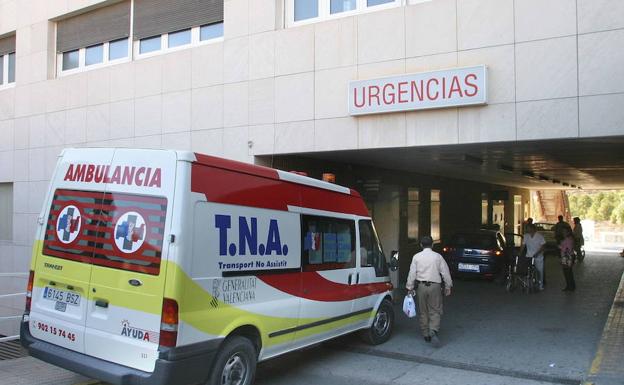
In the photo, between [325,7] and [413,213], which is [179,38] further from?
[413,213]

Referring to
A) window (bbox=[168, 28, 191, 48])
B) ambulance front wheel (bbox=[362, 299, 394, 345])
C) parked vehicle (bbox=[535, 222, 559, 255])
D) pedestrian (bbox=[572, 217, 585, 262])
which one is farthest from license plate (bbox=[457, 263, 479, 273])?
parked vehicle (bbox=[535, 222, 559, 255])

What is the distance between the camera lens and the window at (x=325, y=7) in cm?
887

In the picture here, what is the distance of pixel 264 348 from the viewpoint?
5.41 meters

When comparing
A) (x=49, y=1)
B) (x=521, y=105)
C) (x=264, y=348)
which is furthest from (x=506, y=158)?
(x=49, y=1)

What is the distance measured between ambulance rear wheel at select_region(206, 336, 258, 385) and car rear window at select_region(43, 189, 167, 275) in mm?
1063

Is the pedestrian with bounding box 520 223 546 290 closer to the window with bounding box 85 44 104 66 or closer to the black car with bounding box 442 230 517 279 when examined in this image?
the black car with bounding box 442 230 517 279

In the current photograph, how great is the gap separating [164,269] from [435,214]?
14218 mm

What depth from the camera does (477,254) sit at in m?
14.1

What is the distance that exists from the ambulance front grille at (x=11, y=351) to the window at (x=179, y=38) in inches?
250

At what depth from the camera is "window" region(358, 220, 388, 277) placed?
23.9ft

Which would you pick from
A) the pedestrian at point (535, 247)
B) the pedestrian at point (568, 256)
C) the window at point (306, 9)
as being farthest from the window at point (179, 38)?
the pedestrian at point (568, 256)

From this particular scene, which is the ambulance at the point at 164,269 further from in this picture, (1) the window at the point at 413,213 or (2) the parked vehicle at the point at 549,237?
(2) the parked vehicle at the point at 549,237

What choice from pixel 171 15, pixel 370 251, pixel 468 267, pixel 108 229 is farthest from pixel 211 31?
pixel 468 267

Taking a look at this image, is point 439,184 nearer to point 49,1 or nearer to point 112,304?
point 49,1
